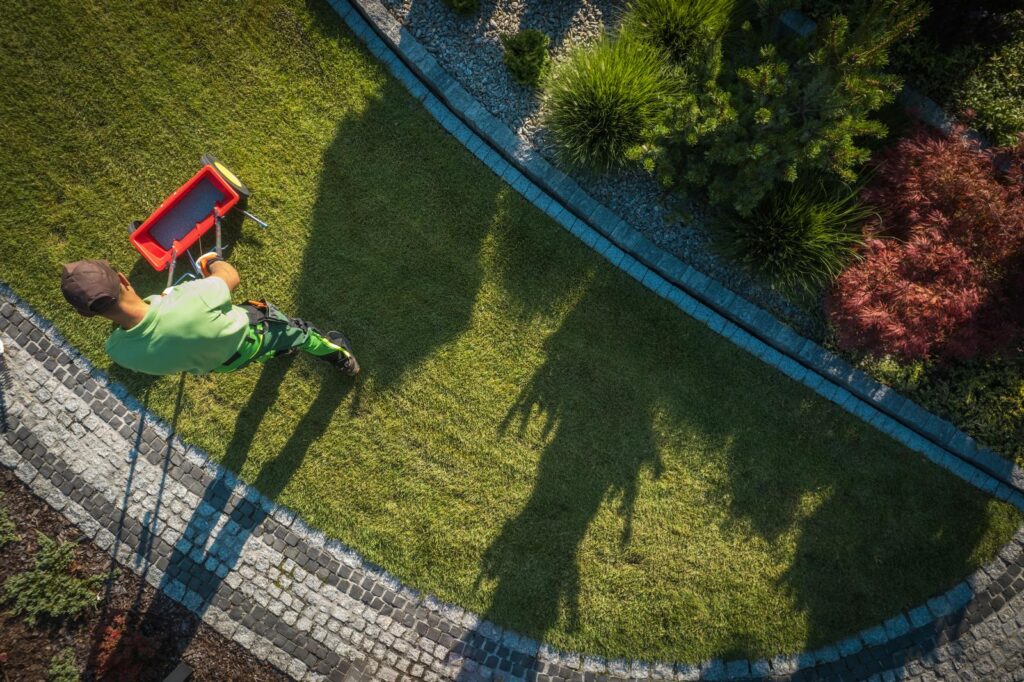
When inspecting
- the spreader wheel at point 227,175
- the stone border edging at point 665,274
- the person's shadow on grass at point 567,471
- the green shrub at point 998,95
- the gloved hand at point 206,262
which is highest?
the green shrub at point 998,95

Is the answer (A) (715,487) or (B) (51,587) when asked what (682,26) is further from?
(B) (51,587)

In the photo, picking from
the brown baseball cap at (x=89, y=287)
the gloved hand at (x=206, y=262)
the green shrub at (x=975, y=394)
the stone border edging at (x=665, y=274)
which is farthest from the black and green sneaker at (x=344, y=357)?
the green shrub at (x=975, y=394)

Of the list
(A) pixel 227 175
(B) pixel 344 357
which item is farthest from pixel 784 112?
(A) pixel 227 175

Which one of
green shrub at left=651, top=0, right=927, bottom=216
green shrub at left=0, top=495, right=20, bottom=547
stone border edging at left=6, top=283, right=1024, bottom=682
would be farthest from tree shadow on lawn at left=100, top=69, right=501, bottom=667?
green shrub at left=651, top=0, right=927, bottom=216

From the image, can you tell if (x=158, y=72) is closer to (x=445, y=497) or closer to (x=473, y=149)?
(x=473, y=149)

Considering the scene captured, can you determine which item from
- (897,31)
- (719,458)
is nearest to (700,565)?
(719,458)

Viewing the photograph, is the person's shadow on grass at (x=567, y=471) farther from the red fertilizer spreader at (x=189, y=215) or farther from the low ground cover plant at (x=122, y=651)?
the red fertilizer spreader at (x=189, y=215)

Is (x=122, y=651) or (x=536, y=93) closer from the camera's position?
(x=122, y=651)
